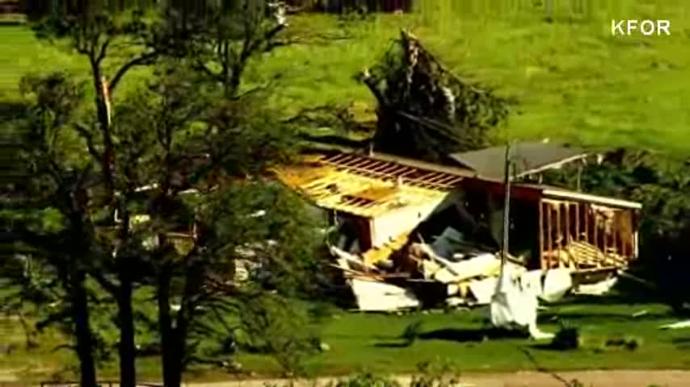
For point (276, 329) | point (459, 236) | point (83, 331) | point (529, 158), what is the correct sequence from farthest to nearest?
point (529, 158)
point (459, 236)
point (83, 331)
point (276, 329)

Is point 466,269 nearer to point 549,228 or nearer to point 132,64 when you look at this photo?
point 549,228

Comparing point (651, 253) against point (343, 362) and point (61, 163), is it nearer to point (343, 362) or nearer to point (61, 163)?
point (343, 362)

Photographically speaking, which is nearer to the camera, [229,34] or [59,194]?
[59,194]

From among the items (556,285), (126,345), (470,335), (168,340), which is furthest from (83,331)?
(556,285)

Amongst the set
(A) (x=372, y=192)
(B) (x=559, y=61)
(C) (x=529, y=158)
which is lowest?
(A) (x=372, y=192)

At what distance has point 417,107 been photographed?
26.3 ft

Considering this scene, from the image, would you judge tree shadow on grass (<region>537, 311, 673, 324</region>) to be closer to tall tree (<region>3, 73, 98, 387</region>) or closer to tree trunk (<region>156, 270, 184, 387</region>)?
tree trunk (<region>156, 270, 184, 387</region>)

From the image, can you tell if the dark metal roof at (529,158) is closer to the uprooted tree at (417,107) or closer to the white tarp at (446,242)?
the uprooted tree at (417,107)

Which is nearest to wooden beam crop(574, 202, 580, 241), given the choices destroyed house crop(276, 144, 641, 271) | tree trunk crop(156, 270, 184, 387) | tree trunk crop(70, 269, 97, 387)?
destroyed house crop(276, 144, 641, 271)

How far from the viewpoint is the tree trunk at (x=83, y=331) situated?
22.5 ft

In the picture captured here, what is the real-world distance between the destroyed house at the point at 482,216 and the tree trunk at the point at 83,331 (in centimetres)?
116

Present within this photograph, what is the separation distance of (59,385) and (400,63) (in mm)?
1926

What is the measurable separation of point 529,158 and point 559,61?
1.43ft

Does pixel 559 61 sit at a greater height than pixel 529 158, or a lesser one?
greater
